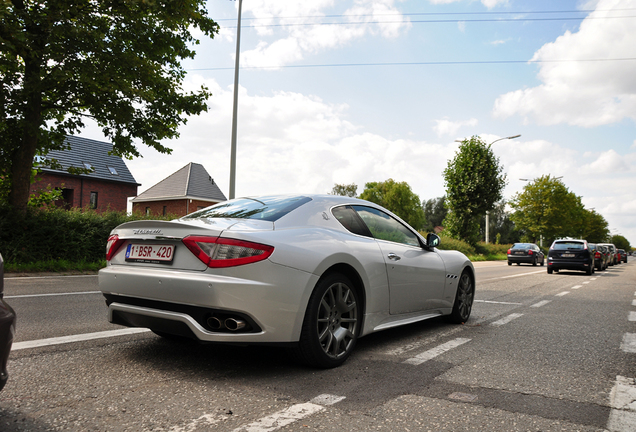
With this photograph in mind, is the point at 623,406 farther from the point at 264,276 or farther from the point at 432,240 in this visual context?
the point at 432,240

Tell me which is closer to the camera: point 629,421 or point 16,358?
point 629,421

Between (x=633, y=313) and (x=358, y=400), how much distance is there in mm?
6770

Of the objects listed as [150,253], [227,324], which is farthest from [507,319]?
[150,253]

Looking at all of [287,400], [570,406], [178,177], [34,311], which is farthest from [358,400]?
[178,177]

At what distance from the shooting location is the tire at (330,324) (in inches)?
143

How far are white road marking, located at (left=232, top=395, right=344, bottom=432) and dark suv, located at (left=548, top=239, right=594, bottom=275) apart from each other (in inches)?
759

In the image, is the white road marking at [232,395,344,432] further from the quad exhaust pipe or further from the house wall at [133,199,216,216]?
the house wall at [133,199,216,216]

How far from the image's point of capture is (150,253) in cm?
374

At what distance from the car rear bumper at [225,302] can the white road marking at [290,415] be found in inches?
23.2

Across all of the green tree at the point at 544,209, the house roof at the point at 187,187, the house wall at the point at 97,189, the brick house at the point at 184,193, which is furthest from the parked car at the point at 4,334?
the green tree at the point at 544,209

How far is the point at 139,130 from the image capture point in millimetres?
15102

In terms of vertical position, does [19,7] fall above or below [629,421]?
above

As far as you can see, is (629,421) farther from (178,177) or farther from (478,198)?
(178,177)

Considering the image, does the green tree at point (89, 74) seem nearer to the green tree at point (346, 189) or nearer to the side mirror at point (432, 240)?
the side mirror at point (432, 240)
